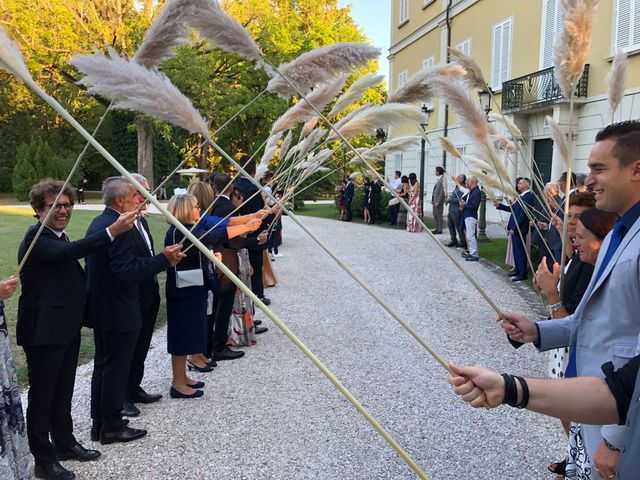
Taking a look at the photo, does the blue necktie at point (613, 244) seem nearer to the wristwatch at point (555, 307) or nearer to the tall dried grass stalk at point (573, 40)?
the tall dried grass stalk at point (573, 40)

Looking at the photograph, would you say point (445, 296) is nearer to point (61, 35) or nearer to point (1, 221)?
point (1, 221)

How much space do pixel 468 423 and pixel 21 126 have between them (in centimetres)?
4650

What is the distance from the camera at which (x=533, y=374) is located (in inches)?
205

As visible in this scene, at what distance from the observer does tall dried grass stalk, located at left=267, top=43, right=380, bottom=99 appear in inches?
112

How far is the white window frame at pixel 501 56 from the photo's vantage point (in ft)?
62.3

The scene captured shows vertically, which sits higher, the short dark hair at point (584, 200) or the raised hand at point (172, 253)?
the short dark hair at point (584, 200)

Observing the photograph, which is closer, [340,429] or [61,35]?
[340,429]

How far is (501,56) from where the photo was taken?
19.6 metres

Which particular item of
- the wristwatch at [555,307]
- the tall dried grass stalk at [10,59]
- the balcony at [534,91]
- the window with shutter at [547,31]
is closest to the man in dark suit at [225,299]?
the wristwatch at [555,307]

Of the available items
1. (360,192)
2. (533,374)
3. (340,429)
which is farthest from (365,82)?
(360,192)

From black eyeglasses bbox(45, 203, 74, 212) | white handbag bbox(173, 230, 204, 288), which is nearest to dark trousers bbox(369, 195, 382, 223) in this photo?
white handbag bbox(173, 230, 204, 288)

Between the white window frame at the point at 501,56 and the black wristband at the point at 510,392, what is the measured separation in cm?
1991

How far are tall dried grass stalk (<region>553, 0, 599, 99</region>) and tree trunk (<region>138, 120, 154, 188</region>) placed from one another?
2576 centimetres

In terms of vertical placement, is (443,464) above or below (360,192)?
below
